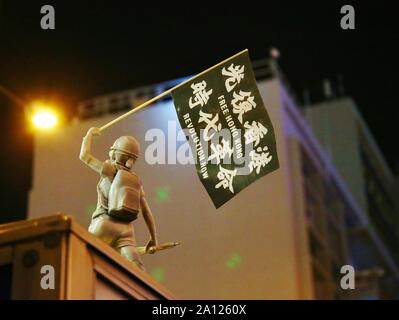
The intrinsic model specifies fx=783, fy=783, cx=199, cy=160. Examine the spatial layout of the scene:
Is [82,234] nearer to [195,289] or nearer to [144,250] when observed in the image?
[144,250]

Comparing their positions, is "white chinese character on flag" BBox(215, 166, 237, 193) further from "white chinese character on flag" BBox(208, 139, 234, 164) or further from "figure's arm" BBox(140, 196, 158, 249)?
"figure's arm" BBox(140, 196, 158, 249)

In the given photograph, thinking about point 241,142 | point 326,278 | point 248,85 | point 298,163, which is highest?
point 298,163

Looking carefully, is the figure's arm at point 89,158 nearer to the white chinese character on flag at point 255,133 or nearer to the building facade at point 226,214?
the white chinese character on flag at point 255,133

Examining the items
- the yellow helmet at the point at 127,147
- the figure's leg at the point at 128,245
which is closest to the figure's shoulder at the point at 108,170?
the yellow helmet at the point at 127,147

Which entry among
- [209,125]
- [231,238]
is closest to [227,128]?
[209,125]

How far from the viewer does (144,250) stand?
840 cm

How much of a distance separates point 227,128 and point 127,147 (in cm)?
113

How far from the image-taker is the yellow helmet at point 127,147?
327 inches

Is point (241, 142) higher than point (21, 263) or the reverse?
higher

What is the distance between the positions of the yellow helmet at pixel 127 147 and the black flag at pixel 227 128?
658 millimetres

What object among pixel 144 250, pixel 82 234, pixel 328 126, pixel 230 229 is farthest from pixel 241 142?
pixel 328 126

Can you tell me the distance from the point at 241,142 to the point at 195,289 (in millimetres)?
14142
